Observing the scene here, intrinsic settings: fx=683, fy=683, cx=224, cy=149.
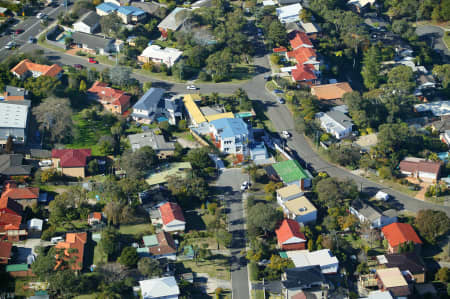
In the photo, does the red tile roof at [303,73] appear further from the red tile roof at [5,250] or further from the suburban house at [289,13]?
the red tile roof at [5,250]

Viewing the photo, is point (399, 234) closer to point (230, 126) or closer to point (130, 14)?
point (230, 126)

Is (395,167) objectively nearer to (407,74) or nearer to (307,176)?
(307,176)

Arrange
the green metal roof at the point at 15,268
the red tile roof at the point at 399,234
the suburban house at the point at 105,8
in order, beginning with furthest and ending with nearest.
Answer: the suburban house at the point at 105,8 → the red tile roof at the point at 399,234 → the green metal roof at the point at 15,268

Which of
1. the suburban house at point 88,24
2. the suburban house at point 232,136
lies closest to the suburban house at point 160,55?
the suburban house at point 88,24

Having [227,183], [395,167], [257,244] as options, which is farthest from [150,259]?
[395,167]

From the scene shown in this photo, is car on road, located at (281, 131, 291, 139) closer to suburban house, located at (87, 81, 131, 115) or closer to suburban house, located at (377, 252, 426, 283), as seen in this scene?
suburban house, located at (87, 81, 131, 115)

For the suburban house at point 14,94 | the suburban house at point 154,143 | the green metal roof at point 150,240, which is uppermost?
the suburban house at point 14,94
